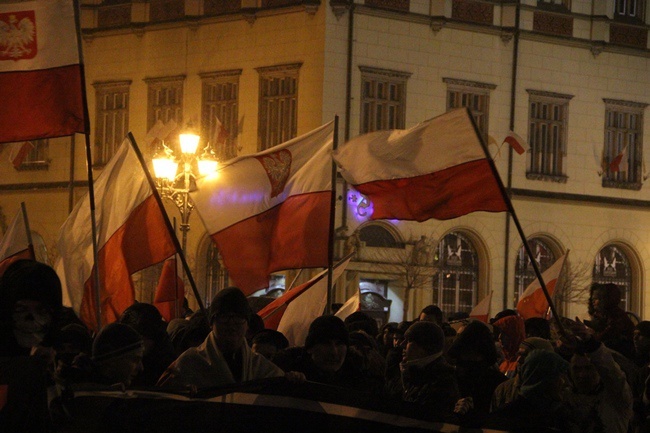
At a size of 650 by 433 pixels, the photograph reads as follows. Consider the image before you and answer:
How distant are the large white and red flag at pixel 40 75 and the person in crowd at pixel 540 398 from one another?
14.1ft

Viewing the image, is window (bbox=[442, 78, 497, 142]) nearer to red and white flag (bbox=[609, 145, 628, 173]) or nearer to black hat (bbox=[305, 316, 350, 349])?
red and white flag (bbox=[609, 145, 628, 173])

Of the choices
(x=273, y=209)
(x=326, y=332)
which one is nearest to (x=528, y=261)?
(x=273, y=209)

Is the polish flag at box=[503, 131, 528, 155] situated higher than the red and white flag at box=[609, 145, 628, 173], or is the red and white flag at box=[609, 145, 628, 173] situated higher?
the polish flag at box=[503, 131, 528, 155]

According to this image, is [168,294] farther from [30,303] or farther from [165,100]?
[165,100]

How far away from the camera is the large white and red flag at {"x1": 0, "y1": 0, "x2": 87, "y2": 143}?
1004 centimetres

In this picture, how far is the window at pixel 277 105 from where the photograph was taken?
3306 cm

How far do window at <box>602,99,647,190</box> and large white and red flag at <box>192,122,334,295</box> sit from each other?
24.4 meters

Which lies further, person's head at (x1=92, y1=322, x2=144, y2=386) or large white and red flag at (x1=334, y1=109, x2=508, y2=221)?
large white and red flag at (x1=334, y1=109, x2=508, y2=221)

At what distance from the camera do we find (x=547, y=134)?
116ft

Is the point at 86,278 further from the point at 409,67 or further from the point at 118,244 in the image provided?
the point at 409,67

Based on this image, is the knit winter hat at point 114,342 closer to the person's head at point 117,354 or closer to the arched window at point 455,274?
the person's head at point 117,354

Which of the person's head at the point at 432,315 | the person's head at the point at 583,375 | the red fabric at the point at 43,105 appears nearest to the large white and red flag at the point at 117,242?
the red fabric at the point at 43,105

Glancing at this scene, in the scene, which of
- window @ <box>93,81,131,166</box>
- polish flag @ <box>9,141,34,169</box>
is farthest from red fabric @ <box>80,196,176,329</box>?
window @ <box>93,81,131,166</box>

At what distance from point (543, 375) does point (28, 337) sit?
2732 mm
